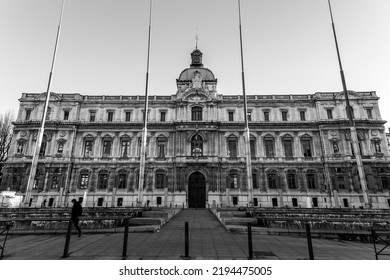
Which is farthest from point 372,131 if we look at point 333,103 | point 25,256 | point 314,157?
point 25,256

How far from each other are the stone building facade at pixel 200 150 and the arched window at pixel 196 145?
0.55 ft

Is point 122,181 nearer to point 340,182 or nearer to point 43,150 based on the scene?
point 43,150

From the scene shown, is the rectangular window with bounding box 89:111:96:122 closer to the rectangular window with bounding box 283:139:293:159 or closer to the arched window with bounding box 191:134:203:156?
the arched window with bounding box 191:134:203:156

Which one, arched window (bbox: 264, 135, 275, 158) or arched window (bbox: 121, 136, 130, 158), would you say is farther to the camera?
arched window (bbox: 121, 136, 130, 158)

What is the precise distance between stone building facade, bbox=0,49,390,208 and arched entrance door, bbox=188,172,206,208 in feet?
0.50

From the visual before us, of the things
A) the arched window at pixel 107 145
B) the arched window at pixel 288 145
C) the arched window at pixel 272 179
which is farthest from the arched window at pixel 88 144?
the arched window at pixel 288 145

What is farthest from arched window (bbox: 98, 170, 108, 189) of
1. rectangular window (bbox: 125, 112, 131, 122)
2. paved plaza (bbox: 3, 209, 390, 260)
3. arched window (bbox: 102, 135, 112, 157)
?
paved plaza (bbox: 3, 209, 390, 260)

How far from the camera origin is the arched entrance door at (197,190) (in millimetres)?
34094

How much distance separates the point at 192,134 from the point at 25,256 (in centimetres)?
3053

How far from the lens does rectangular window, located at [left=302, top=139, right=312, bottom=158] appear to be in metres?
36.4

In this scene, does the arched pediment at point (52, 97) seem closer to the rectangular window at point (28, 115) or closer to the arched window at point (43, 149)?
the rectangular window at point (28, 115)
